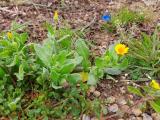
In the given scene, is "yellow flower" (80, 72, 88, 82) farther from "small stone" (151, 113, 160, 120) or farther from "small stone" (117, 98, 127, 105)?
"small stone" (151, 113, 160, 120)

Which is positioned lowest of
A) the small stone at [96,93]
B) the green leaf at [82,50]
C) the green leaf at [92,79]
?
the small stone at [96,93]

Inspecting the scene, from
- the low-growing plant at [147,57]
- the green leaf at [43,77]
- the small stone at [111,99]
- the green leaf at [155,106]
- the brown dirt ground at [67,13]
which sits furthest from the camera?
the brown dirt ground at [67,13]

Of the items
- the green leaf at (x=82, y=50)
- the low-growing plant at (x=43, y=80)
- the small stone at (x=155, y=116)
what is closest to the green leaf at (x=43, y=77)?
the low-growing plant at (x=43, y=80)

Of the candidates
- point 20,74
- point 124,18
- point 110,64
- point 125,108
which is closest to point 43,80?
point 20,74

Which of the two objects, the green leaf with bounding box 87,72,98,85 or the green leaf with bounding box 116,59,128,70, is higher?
the green leaf with bounding box 116,59,128,70

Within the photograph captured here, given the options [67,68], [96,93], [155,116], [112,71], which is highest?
[67,68]

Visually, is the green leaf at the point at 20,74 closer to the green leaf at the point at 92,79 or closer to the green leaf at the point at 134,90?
the green leaf at the point at 92,79

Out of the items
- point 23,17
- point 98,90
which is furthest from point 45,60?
point 23,17

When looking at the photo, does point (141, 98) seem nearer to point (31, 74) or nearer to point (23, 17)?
point (31, 74)

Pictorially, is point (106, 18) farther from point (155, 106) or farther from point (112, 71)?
point (155, 106)

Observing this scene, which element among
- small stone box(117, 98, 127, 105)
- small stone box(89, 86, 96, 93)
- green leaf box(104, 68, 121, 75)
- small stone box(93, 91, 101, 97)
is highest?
green leaf box(104, 68, 121, 75)

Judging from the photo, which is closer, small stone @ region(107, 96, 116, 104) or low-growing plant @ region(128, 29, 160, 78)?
small stone @ region(107, 96, 116, 104)

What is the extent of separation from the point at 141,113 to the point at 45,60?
0.63 m

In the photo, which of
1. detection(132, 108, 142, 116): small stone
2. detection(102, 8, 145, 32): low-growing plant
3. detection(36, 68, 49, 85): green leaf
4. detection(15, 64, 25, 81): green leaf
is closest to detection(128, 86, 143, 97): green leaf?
detection(132, 108, 142, 116): small stone
